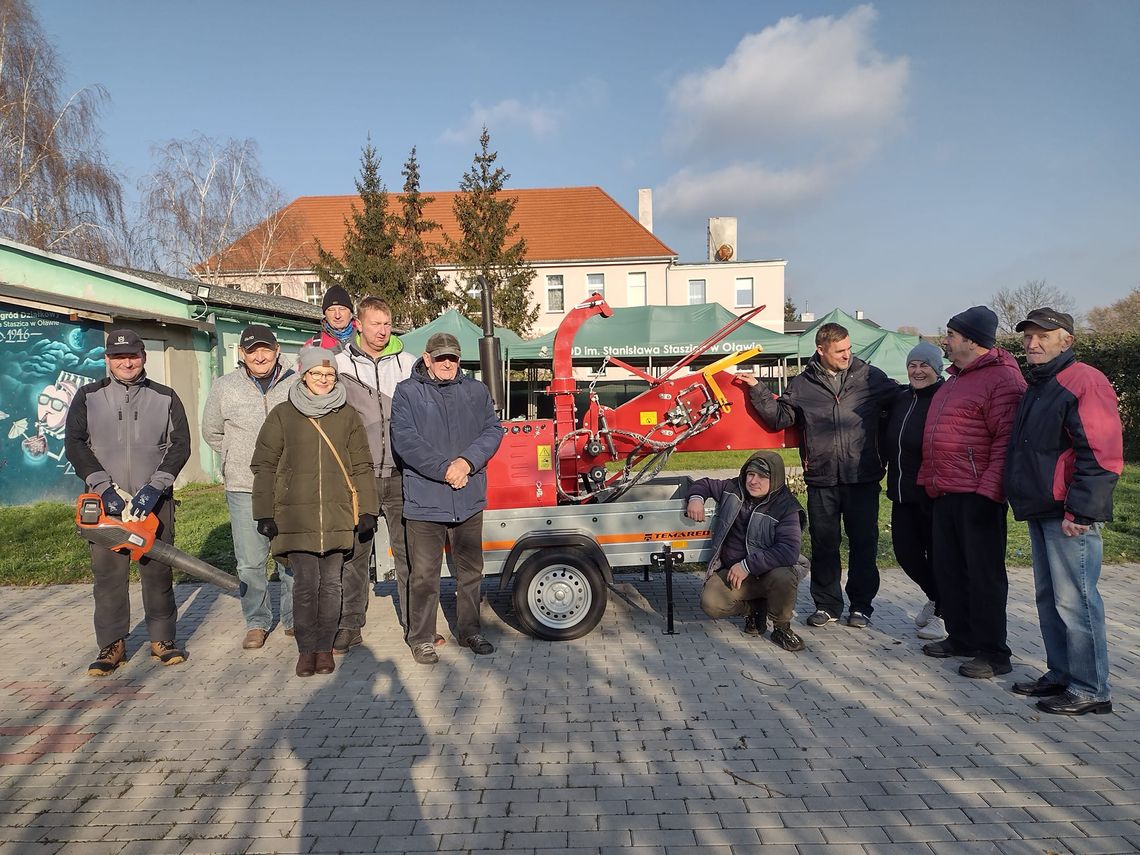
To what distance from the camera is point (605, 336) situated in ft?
59.3

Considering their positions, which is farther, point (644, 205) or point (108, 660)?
point (644, 205)

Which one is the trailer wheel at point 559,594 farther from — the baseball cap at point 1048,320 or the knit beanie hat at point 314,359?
the baseball cap at point 1048,320

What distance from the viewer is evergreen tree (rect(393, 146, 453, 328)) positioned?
26.7 meters

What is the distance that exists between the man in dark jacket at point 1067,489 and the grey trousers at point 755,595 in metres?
1.38

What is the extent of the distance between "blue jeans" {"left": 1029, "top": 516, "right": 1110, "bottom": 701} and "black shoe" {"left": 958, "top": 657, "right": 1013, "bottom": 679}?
0.33 meters

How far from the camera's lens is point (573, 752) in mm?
3410

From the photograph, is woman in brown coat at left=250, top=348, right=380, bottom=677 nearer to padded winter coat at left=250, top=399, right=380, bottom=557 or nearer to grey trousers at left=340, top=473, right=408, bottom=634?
padded winter coat at left=250, top=399, right=380, bottom=557

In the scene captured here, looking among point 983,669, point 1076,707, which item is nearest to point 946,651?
point 983,669

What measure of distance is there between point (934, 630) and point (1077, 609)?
1.27m

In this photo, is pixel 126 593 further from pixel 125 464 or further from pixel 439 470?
pixel 439 470

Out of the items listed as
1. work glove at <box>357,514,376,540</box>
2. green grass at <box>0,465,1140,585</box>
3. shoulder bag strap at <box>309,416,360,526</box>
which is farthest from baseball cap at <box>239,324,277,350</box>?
green grass at <box>0,465,1140,585</box>

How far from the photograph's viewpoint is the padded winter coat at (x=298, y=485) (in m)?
4.32

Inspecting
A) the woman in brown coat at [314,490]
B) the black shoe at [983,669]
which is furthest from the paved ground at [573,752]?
the woman in brown coat at [314,490]

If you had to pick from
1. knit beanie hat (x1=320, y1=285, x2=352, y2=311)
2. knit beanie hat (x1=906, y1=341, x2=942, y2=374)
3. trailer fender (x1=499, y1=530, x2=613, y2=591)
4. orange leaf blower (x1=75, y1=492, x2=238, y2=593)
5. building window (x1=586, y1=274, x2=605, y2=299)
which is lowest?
trailer fender (x1=499, y1=530, x2=613, y2=591)
